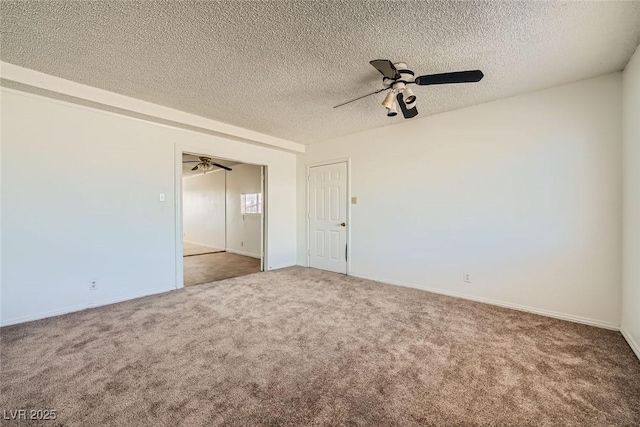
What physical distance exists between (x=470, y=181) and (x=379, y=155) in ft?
4.71

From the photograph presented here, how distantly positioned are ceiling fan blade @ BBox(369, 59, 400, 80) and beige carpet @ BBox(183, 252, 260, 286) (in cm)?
396

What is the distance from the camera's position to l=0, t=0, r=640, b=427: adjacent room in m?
1.75

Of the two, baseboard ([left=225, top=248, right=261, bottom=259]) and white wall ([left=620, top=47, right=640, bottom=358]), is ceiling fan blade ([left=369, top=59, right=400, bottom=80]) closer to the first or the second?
white wall ([left=620, top=47, right=640, bottom=358])

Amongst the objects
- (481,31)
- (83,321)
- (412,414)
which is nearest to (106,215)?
(83,321)

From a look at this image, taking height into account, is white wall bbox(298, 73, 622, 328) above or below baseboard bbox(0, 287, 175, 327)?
above

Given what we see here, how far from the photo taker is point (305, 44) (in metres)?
2.17

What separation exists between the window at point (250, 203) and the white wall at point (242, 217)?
0.10 meters

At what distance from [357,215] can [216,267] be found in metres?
3.14

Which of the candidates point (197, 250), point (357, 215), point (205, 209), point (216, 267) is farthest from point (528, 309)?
point (205, 209)

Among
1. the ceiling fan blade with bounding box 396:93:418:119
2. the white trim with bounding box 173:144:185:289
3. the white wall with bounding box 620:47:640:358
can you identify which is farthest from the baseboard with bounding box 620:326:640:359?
the white trim with bounding box 173:144:185:289

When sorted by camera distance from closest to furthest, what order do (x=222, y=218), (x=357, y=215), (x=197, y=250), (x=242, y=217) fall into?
(x=357, y=215) < (x=242, y=217) < (x=197, y=250) < (x=222, y=218)

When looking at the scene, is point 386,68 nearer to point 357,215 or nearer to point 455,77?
point 455,77

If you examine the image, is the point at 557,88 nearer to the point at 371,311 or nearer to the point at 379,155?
the point at 379,155

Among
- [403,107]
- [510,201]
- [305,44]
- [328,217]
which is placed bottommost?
[328,217]
